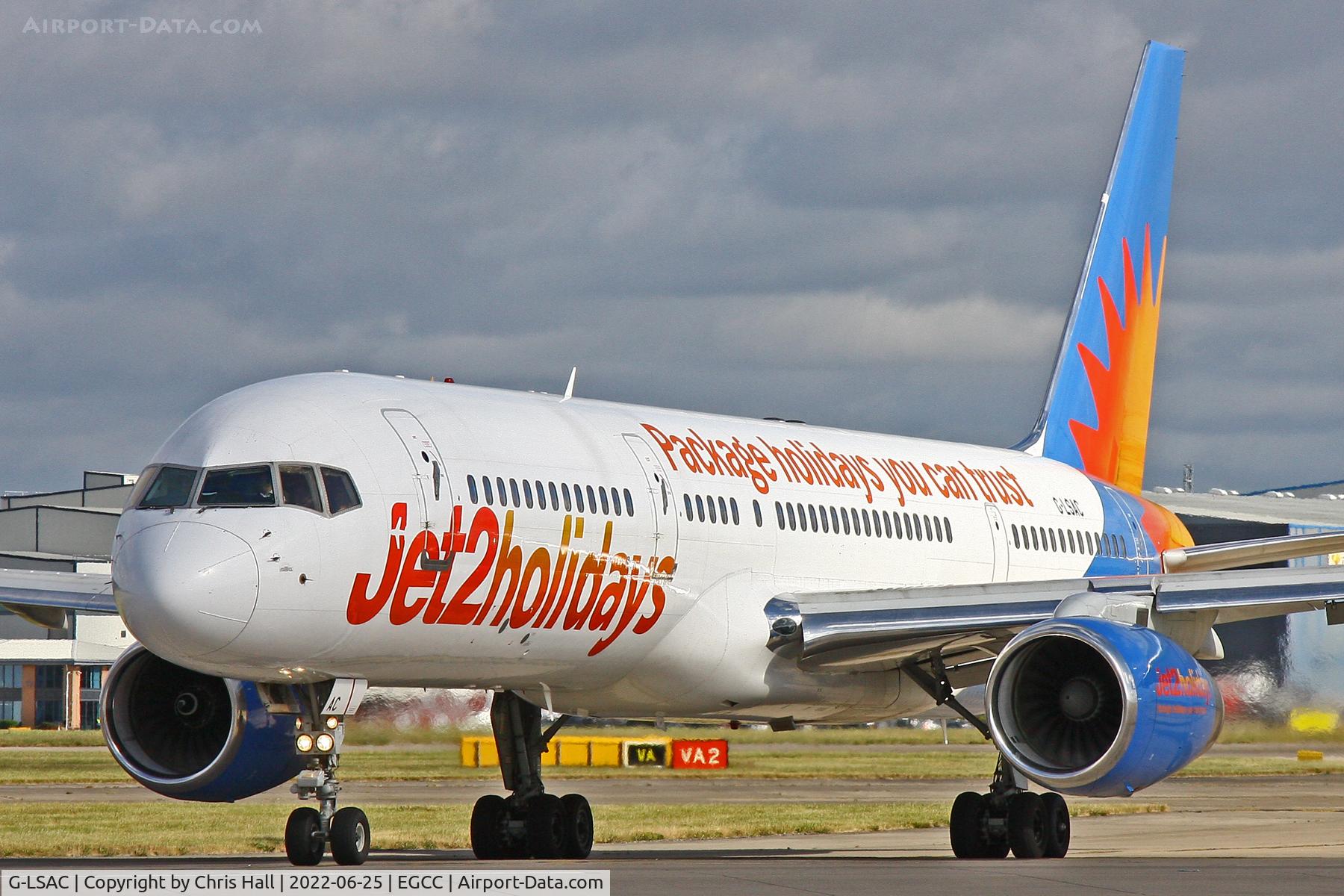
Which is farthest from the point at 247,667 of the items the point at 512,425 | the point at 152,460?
the point at 512,425

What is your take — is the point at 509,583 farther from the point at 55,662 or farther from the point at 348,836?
the point at 55,662

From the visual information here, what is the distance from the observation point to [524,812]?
22172 millimetres

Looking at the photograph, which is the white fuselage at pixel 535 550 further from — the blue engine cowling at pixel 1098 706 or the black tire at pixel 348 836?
the blue engine cowling at pixel 1098 706

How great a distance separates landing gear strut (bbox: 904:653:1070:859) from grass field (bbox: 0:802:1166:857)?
16.1ft

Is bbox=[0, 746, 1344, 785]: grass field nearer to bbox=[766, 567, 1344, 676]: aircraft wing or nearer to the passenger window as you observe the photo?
bbox=[766, 567, 1344, 676]: aircraft wing

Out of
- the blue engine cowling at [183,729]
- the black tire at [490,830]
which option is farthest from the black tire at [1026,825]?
the blue engine cowling at [183,729]

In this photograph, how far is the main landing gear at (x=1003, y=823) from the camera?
2267cm

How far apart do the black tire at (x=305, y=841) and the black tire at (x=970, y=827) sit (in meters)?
8.35

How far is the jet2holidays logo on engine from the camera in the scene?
17281mm

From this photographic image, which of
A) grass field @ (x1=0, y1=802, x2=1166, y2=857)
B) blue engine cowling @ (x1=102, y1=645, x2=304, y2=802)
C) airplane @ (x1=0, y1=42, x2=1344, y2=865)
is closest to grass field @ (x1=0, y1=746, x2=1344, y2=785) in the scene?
grass field @ (x1=0, y1=802, x2=1166, y2=857)

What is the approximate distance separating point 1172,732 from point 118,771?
2999 centimetres

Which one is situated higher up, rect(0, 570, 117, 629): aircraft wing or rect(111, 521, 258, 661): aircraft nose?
rect(0, 570, 117, 629): aircraft wing

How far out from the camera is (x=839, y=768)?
147 ft

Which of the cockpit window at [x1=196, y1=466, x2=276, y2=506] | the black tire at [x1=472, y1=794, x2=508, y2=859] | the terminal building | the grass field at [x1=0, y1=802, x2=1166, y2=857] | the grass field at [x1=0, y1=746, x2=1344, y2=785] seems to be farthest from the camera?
the terminal building
